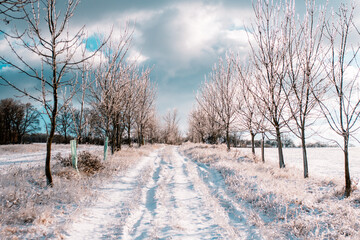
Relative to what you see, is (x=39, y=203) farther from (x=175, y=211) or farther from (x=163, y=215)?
(x=175, y=211)

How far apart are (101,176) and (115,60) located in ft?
23.6

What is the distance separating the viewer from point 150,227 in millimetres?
3250

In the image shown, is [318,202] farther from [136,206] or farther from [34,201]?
[34,201]

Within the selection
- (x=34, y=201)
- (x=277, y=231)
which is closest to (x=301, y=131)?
(x=277, y=231)

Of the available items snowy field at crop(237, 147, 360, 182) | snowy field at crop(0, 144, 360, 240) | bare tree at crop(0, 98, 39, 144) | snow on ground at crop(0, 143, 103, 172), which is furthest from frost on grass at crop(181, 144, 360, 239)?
bare tree at crop(0, 98, 39, 144)

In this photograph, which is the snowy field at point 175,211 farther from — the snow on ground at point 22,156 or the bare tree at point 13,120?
the bare tree at point 13,120

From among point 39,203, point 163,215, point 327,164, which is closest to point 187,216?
point 163,215

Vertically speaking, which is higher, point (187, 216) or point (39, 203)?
point (39, 203)

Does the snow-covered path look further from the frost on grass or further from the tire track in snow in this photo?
the frost on grass

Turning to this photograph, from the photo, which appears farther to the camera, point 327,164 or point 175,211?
point 327,164

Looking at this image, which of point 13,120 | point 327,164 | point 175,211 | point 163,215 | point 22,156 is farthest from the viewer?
point 13,120

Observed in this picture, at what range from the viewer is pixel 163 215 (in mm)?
3746

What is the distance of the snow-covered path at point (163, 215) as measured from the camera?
120 inches

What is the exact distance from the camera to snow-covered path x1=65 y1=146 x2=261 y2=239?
3.06 metres
